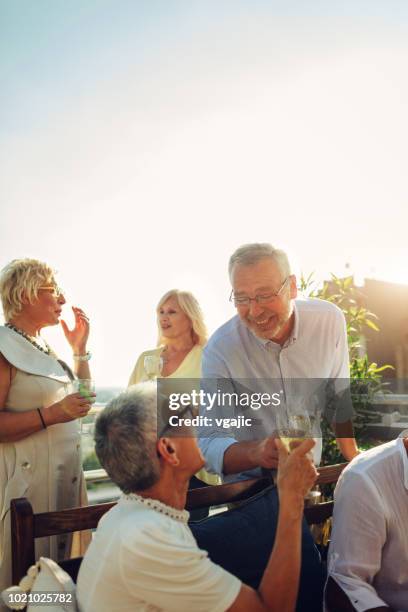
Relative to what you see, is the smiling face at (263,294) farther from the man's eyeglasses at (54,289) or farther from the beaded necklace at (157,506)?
the beaded necklace at (157,506)

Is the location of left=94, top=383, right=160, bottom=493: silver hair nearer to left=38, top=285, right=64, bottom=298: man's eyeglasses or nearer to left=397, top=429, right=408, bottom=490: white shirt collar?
left=397, top=429, right=408, bottom=490: white shirt collar

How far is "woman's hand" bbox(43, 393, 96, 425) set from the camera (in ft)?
8.25

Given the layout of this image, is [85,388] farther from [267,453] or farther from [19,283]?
[267,453]

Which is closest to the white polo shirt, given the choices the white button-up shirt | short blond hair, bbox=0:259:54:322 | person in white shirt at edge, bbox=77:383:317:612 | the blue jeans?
person in white shirt at edge, bbox=77:383:317:612

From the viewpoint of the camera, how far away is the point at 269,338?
8.43 ft

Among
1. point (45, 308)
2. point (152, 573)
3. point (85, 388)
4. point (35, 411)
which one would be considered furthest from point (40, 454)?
point (152, 573)

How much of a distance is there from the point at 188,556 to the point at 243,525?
68 centimetres

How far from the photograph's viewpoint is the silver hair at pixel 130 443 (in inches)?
57.7

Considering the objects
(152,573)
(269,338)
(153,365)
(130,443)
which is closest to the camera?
(152,573)

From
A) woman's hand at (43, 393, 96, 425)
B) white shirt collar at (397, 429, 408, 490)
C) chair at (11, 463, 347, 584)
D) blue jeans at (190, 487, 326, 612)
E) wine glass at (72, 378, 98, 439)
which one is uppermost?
wine glass at (72, 378, 98, 439)

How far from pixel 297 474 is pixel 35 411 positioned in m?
1.36

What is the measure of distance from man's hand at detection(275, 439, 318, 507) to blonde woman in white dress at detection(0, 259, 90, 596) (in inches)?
45.6

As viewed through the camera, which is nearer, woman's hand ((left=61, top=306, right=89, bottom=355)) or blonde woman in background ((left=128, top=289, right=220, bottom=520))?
woman's hand ((left=61, top=306, right=89, bottom=355))

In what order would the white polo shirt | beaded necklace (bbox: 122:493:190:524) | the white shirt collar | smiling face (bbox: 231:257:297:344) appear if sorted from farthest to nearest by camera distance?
1. smiling face (bbox: 231:257:297:344)
2. the white shirt collar
3. beaded necklace (bbox: 122:493:190:524)
4. the white polo shirt
